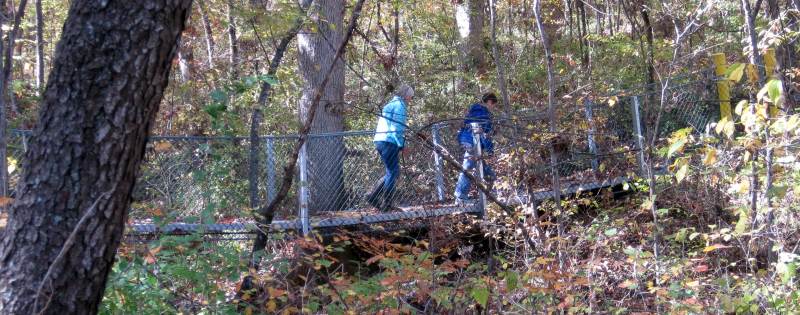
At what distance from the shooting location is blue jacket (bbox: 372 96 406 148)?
820 centimetres

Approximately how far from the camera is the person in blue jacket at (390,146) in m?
8.38

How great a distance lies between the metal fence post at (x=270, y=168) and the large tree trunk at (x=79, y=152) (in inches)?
219

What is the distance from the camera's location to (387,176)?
30.1ft

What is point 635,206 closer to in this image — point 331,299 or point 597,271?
point 597,271

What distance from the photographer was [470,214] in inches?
361

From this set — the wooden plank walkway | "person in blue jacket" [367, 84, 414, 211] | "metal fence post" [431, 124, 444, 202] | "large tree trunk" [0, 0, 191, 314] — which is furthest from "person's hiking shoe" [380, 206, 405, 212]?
"large tree trunk" [0, 0, 191, 314]

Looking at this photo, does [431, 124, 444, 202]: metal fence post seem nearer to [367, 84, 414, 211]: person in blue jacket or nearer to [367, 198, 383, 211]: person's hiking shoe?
[367, 84, 414, 211]: person in blue jacket

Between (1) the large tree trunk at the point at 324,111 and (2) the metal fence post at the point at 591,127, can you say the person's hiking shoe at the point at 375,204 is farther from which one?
(2) the metal fence post at the point at 591,127

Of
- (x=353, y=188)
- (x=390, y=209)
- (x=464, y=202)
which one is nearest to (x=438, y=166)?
(x=464, y=202)

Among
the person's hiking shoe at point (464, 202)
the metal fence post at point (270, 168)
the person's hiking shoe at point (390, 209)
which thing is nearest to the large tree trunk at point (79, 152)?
the metal fence post at point (270, 168)

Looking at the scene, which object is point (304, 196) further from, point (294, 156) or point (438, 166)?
point (294, 156)

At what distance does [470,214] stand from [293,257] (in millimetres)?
3672

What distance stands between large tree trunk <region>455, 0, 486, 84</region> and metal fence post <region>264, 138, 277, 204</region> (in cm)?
789

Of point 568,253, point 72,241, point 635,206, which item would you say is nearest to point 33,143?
point 72,241
